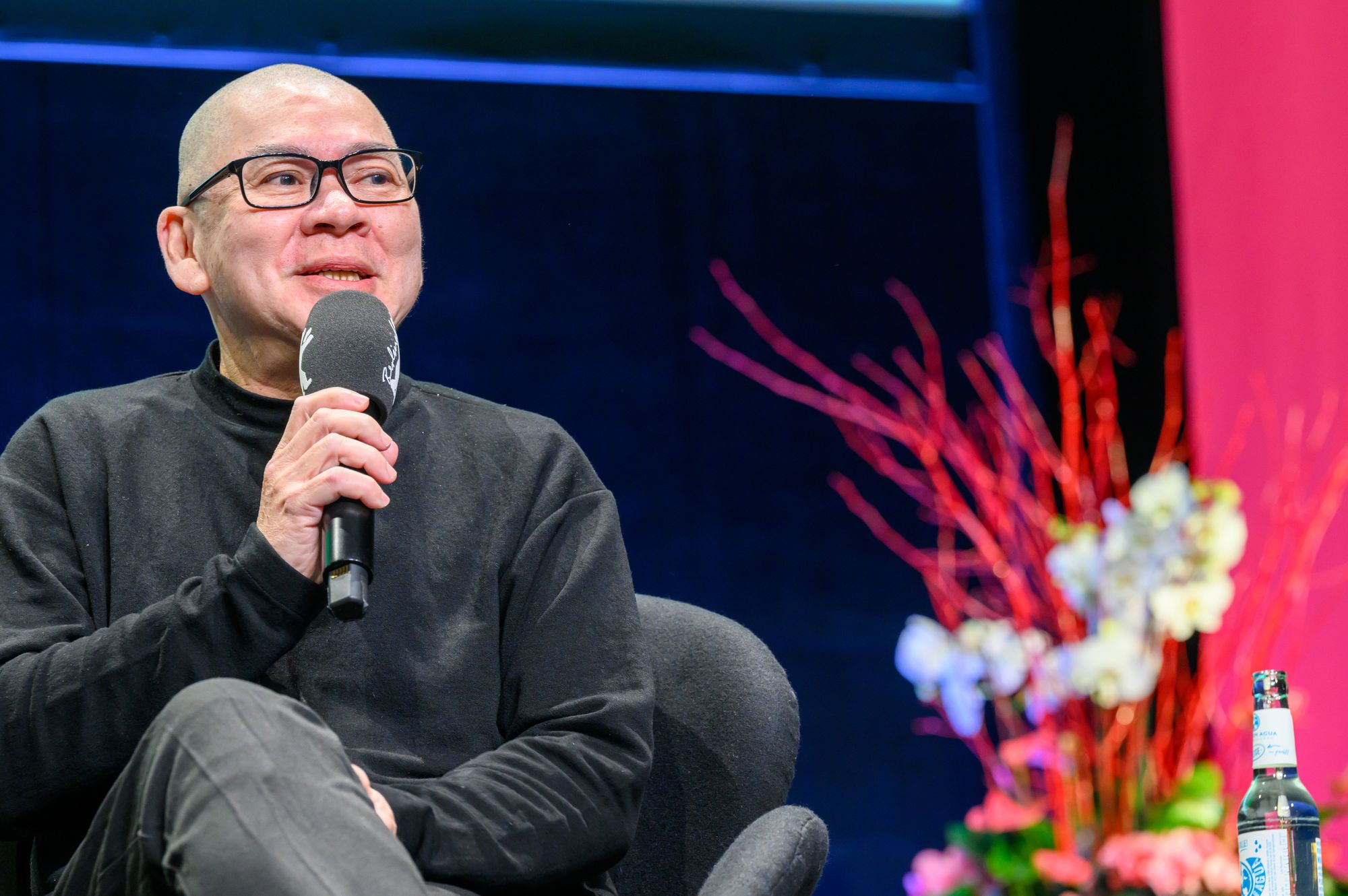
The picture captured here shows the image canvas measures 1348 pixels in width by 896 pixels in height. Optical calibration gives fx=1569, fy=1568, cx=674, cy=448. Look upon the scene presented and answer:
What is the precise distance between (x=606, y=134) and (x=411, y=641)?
2.51 m

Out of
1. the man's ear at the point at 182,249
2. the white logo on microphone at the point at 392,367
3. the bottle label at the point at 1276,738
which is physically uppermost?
the man's ear at the point at 182,249

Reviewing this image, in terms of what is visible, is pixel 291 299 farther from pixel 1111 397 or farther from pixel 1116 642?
pixel 1111 397

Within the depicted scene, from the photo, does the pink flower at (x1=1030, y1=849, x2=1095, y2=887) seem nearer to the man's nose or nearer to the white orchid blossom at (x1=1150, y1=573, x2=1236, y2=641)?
the white orchid blossom at (x1=1150, y1=573, x2=1236, y2=641)

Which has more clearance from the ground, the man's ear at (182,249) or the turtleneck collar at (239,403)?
the man's ear at (182,249)

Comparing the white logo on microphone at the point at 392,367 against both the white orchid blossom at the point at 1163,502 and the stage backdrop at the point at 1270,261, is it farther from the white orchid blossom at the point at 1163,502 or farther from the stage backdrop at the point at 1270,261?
the stage backdrop at the point at 1270,261

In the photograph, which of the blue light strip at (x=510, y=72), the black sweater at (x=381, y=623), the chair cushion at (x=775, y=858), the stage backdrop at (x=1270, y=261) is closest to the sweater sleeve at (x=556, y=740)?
the black sweater at (x=381, y=623)

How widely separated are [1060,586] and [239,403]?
1.65 m

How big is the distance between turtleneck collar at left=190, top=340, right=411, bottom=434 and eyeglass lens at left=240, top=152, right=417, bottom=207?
0.18 meters

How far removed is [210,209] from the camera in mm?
1601

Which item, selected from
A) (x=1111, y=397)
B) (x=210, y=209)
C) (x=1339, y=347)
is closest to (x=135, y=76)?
(x=210, y=209)

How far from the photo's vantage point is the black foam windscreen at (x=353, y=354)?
1.32 meters

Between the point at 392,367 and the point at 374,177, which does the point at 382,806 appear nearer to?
the point at 392,367

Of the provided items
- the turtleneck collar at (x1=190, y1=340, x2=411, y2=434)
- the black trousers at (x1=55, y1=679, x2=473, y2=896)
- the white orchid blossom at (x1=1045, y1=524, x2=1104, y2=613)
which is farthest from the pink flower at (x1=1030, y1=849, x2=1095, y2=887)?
the black trousers at (x1=55, y1=679, x2=473, y2=896)

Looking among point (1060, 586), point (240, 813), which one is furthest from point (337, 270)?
point (1060, 586)
